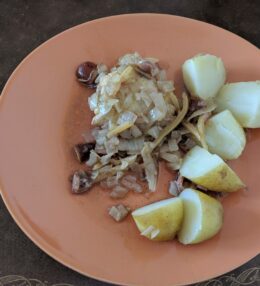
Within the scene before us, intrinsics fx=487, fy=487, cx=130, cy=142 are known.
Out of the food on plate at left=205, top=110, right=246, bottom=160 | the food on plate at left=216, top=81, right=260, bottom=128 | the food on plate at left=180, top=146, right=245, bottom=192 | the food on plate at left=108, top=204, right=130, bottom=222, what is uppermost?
the food on plate at left=216, top=81, right=260, bottom=128

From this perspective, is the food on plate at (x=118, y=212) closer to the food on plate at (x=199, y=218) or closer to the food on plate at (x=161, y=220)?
the food on plate at (x=161, y=220)

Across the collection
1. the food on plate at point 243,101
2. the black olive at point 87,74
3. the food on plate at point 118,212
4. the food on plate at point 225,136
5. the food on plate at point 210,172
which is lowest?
the food on plate at point 118,212

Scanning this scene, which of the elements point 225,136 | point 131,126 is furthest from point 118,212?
point 225,136

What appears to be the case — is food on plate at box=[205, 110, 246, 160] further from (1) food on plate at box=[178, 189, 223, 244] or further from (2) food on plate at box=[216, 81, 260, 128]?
(1) food on plate at box=[178, 189, 223, 244]

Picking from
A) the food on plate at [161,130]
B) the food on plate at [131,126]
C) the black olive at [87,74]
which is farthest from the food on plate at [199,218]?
the black olive at [87,74]

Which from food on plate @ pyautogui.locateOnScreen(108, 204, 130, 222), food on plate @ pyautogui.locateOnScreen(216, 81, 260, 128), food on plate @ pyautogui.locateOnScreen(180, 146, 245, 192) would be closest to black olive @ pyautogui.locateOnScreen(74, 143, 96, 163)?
food on plate @ pyautogui.locateOnScreen(108, 204, 130, 222)

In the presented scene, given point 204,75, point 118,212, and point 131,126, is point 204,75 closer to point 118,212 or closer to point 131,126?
point 131,126
